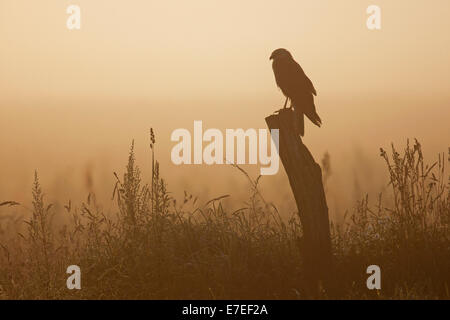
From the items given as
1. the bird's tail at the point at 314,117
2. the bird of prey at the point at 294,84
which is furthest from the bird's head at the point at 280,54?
the bird's tail at the point at 314,117

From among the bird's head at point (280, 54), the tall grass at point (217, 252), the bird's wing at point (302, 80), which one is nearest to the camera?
the tall grass at point (217, 252)

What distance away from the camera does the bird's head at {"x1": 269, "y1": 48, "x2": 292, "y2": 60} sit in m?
8.15

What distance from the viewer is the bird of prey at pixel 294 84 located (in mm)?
7465

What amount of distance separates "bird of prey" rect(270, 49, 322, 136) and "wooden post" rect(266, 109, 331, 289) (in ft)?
5.57

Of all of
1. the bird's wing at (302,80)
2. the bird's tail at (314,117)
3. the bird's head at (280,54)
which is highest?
the bird's head at (280,54)

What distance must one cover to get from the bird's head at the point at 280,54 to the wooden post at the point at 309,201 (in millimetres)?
2861

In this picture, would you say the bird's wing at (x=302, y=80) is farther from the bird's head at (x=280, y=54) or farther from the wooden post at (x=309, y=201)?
the wooden post at (x=309, y=201)

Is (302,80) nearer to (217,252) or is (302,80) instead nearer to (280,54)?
(280,54)

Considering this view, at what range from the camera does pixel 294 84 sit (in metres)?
7.79

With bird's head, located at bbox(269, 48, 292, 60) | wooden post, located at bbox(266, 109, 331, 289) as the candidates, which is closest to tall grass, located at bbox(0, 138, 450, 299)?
wooden post, located at bbox(266, 109, 331, 289)
